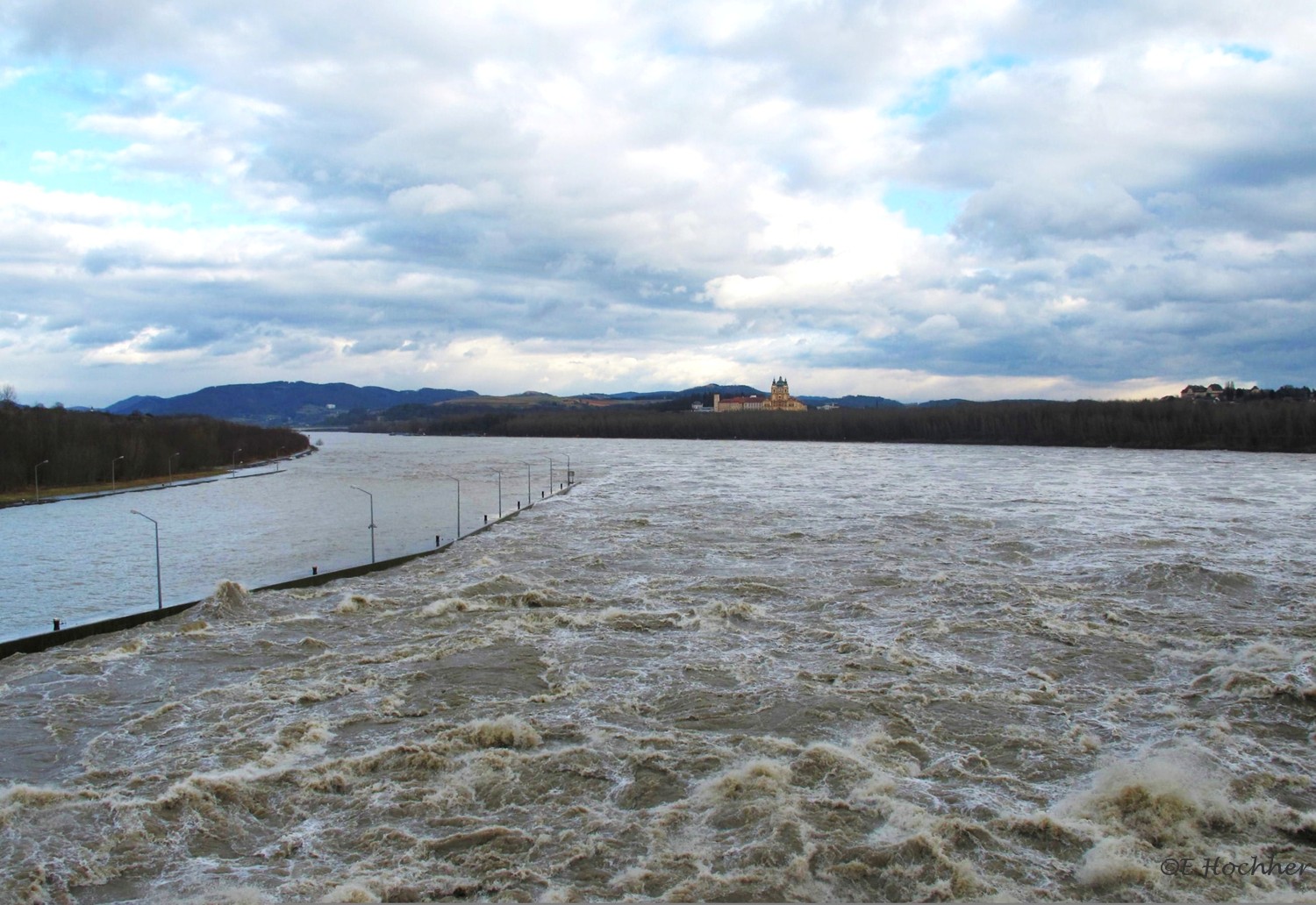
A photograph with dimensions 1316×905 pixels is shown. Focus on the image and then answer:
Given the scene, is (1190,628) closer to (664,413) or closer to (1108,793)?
(1108,793)

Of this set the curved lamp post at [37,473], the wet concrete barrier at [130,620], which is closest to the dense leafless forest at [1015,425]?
the wet concrete barrier at [130,620]

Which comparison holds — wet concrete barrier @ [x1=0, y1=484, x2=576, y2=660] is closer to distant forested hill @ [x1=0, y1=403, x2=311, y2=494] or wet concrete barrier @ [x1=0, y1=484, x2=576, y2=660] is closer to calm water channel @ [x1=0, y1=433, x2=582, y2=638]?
calm water channel @ [x1=0, y1=433, x2=582, y2=638]

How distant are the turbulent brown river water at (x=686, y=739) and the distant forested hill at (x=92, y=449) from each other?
47.5 m

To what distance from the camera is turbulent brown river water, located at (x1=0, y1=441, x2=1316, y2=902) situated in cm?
834

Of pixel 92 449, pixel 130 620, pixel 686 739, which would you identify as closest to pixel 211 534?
pixel 130 620

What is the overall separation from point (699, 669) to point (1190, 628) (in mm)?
10799

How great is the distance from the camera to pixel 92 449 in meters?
62.0

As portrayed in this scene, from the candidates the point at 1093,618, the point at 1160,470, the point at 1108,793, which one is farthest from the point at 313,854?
the point at 1160,470

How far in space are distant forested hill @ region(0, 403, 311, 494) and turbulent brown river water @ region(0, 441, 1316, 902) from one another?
4751cm

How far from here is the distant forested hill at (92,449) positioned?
5672 cm

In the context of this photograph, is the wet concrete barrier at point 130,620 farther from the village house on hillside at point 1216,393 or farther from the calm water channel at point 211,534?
the village house on hillside at point 1216,393

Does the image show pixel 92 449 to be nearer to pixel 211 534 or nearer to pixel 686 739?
pixel 211 534

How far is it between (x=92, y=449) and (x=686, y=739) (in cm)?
6594

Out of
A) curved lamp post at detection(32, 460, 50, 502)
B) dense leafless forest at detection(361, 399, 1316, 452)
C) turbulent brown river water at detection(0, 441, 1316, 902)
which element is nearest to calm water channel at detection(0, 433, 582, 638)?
curved lamp post at detection(32, 460, 50, 502)
